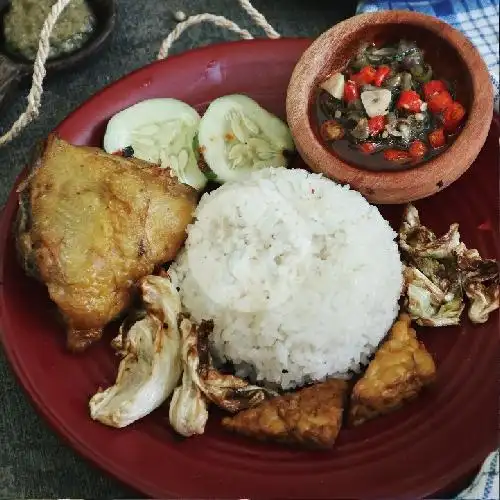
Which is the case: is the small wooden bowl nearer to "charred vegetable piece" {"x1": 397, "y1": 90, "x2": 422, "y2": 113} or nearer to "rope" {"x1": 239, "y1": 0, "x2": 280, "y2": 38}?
"charred vegetable piece" {"x1": 397, "y1": 90, "x2": 422, "y2": 113}

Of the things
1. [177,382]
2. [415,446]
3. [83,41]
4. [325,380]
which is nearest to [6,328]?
[177,382]

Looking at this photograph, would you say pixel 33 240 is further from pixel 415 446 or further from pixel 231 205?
pixel 415 446

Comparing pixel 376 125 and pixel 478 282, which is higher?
pixel 376 125

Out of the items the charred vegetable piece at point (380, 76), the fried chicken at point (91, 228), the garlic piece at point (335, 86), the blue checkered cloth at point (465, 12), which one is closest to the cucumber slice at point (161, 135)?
the fried chicken at point (91, 228)

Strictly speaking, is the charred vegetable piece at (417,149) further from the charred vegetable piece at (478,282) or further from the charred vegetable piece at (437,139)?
the charred vegetable piece at (478,282)

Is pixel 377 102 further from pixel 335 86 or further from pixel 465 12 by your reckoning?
pixel 465 12

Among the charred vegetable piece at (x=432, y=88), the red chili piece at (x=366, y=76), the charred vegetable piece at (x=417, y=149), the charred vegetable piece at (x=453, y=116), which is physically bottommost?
the charred vegetable piece at (x=417, y=149)

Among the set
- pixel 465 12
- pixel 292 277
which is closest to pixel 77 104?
pixel 292 277
